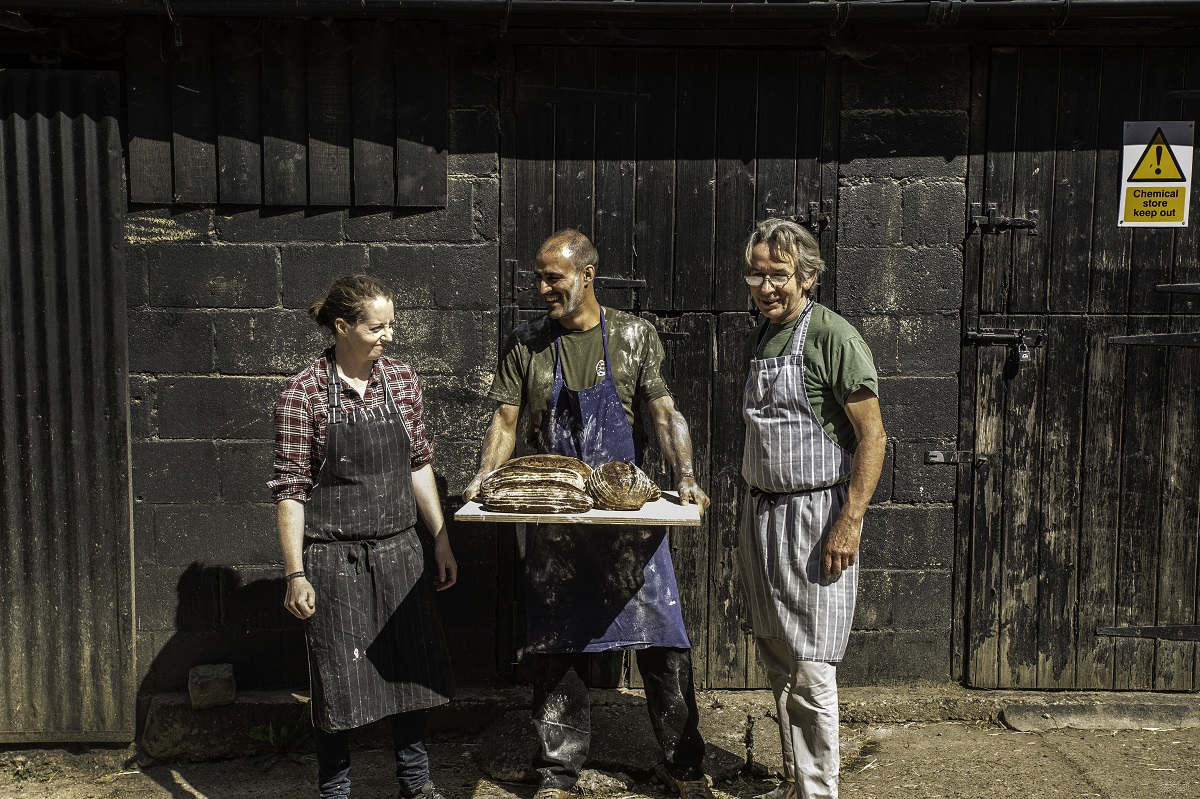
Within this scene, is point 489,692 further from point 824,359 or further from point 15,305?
point 15,305

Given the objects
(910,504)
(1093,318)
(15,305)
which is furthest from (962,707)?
(15,305)

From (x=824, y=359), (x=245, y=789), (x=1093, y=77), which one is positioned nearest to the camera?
(x=824, y=359)

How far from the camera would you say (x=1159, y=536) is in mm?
5043

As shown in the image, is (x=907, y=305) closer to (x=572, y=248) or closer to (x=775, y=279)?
(x=775, y=279)

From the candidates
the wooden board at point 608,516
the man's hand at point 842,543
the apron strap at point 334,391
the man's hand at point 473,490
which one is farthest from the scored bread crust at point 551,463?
the man's hand at point 842,543

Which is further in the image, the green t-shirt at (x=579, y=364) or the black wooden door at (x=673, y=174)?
the black wooden door at (x=673, y=174)

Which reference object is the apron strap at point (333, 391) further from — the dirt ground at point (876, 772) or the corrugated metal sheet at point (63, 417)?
the dirt ground at point (876, 772)

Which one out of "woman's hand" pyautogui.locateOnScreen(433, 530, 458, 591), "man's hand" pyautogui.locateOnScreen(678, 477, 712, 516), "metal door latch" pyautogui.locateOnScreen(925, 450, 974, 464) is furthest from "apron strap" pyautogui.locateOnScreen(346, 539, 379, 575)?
"metal door latch" pyautogui.locateOnScreen(925, 450, 974, 464)

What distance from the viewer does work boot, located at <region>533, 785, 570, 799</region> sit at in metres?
4.13

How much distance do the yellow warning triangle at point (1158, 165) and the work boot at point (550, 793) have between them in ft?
12.1

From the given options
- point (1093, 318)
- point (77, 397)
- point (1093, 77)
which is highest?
point (1093, 77)

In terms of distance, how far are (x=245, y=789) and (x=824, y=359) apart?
119 inches

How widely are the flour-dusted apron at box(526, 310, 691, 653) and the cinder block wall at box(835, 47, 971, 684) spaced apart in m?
1.35

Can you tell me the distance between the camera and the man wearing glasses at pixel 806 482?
380 cm
